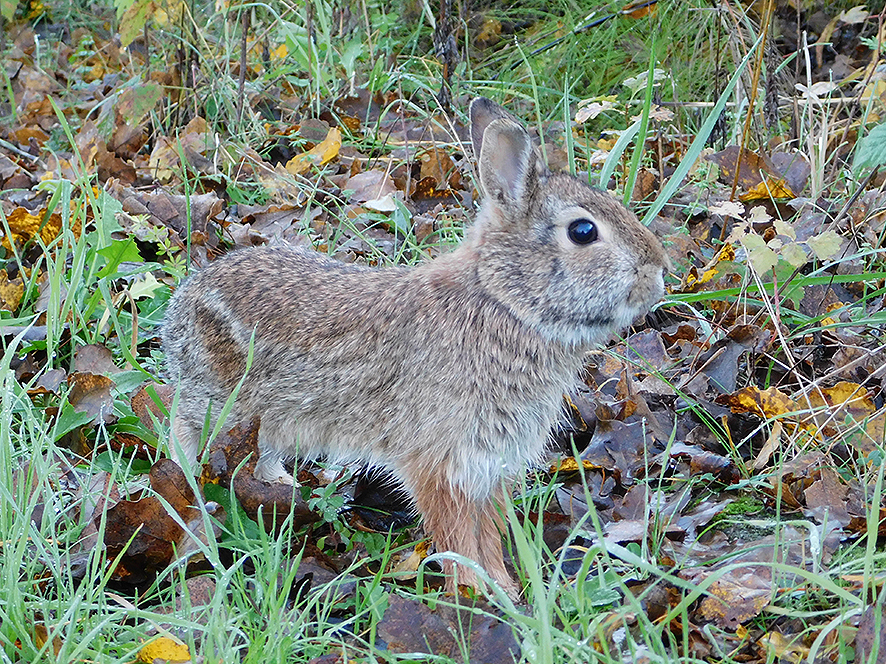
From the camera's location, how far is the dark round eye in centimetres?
314

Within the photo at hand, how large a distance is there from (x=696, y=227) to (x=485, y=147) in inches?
81.3

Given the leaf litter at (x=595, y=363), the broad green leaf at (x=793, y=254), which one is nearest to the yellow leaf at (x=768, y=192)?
the leaf litter at (x=595, y=363)

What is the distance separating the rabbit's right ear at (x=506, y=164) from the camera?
3.19 m

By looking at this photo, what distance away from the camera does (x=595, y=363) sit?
4305 mm

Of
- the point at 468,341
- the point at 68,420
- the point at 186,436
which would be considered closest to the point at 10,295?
the point at 68,420

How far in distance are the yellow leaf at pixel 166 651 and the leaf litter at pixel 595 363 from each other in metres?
0.27

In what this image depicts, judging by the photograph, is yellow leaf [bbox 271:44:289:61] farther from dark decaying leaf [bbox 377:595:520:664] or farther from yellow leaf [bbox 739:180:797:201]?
dark decaying leaf [bbox 377:595:520:664]

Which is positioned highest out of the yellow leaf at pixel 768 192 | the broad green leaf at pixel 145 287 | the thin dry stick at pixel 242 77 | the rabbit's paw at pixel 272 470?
the thin dry stick at pixel 242 77

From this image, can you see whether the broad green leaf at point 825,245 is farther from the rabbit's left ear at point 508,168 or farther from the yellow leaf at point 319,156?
the yellow leaf at point 319,156

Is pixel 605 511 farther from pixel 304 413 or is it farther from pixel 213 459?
pixel 213 459

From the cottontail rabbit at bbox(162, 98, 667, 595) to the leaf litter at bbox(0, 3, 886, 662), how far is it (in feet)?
0.65

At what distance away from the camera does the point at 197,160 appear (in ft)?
19.2

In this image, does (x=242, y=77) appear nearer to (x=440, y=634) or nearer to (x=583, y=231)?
(x=583, y=231)

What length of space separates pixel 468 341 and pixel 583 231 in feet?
1.59
